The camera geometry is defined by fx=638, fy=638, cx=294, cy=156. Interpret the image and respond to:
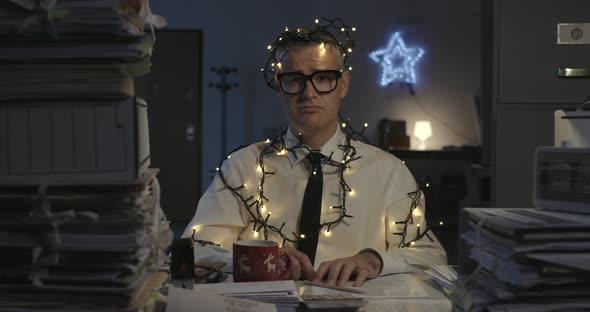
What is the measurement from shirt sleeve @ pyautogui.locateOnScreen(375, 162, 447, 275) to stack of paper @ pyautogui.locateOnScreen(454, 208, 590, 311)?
0.66 metres

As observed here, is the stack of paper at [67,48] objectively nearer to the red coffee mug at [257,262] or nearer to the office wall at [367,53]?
the red coffee mug at [257,262]

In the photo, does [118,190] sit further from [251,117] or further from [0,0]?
[251,117]

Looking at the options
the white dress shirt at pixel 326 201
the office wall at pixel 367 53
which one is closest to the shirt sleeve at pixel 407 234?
the white dress shirt at pixel 326 201

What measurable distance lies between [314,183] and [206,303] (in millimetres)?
895

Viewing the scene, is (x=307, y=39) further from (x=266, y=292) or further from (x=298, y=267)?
(x=266, y=292)

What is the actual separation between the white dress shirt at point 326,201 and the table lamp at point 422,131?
4.32 m

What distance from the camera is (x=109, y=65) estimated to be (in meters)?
0.84

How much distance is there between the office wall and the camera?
253 inches

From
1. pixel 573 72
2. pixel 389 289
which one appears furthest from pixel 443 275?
pixel 573 72

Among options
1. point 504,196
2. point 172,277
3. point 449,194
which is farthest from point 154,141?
point 172,277

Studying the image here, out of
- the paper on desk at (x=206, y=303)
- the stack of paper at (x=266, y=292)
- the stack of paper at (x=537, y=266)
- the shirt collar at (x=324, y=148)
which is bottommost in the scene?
the stack of paper at (x=266, y=292)

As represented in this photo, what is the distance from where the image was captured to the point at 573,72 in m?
2.62

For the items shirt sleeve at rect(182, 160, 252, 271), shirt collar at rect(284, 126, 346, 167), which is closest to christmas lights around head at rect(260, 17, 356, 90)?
shirt collar at rect(284, 126, 346, 167)

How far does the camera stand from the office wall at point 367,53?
6.43 meters
